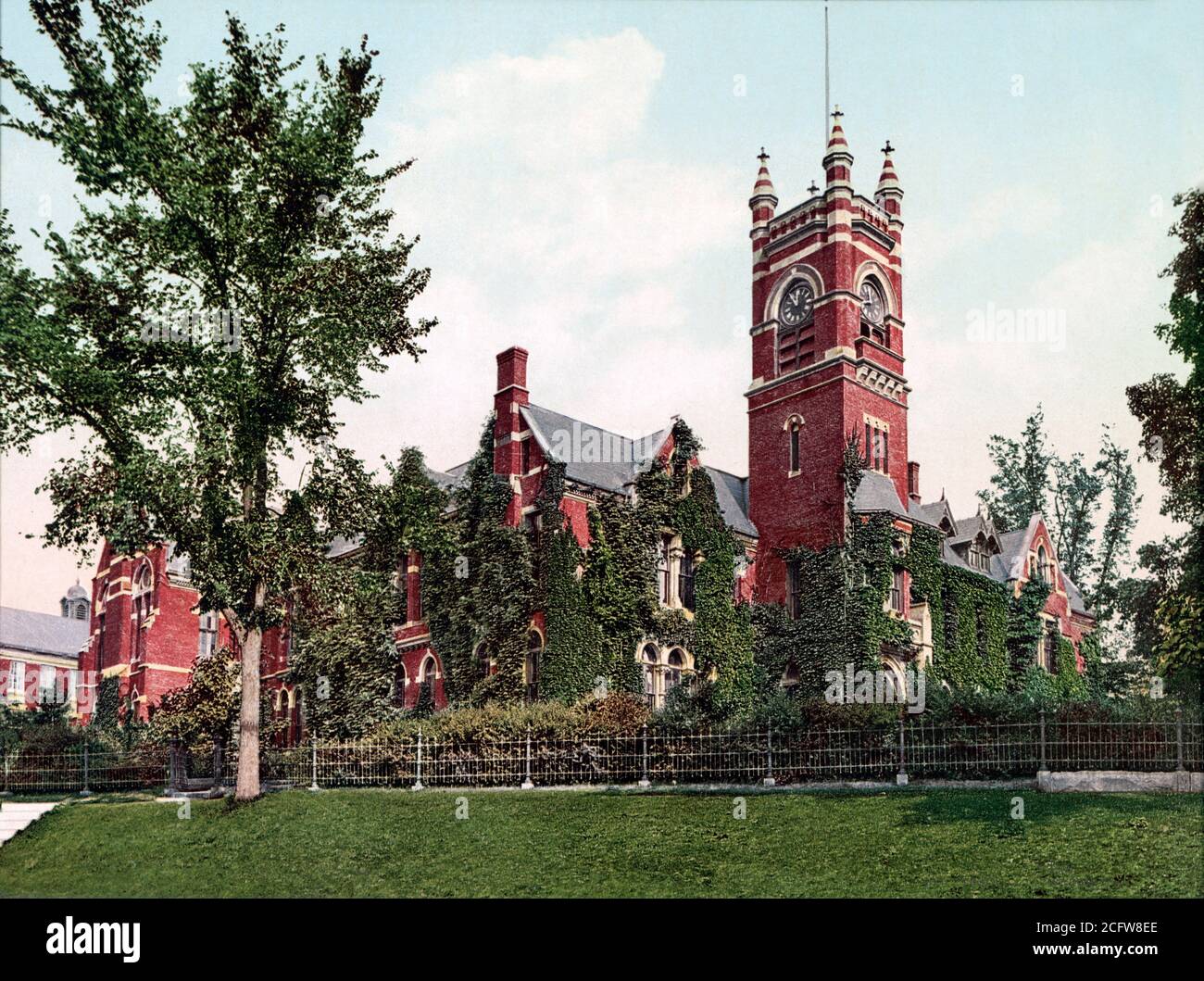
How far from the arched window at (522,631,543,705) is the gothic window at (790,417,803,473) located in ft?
38.6

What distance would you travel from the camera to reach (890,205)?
43.2 m

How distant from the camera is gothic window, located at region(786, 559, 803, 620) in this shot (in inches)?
1500

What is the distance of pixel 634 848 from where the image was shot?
59.8 feet

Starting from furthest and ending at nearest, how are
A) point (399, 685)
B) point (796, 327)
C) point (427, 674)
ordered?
point (796, 327), point (399, 685), point (427, 674)

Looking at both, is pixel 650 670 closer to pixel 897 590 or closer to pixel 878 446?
pixel 897 590

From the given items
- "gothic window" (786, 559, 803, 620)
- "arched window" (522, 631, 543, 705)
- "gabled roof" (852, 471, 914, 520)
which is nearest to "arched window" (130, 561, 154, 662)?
"arched window" (522, 631, 543, 705)

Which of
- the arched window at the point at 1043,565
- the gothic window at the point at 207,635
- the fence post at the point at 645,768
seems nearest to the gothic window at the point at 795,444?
the arched window at the point at 1043,565

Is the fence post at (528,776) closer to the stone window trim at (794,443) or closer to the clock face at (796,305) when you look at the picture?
the stone window trim at (794,443)

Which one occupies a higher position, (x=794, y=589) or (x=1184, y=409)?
(x=1184, y=409)

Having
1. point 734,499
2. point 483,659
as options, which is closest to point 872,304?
point 734,499

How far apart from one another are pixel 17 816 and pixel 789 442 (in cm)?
2635
